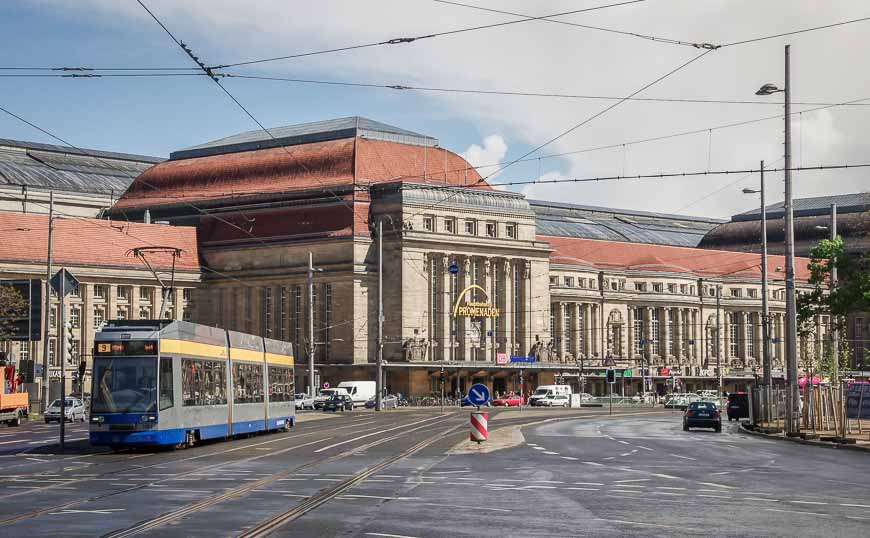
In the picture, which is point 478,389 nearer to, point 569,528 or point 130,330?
point 130,330

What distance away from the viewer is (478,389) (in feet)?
152

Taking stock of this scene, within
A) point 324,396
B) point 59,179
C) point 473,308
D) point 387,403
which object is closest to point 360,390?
point 387,403

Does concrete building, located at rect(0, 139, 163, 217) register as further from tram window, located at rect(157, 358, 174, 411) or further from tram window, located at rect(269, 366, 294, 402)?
tram window, located at rect(157, 358, 174, 411)

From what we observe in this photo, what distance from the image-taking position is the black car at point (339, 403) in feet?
342

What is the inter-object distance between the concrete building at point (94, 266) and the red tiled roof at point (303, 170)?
553 cm

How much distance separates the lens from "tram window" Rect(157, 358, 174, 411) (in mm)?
39812

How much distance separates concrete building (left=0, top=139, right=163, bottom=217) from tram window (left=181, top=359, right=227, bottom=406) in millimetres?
108880

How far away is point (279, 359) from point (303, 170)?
9123 cm

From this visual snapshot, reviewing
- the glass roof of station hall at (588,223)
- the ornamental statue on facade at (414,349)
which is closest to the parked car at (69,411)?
the ornamental statue on facade at (414,349)

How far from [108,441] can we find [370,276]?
106m

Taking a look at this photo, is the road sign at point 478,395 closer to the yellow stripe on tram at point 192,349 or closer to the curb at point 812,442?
the yellow stripe on tram at point 192,349

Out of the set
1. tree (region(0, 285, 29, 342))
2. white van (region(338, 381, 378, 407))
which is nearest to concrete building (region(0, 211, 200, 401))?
white van (region(338, 381, 378, 407))

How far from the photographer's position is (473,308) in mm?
151375

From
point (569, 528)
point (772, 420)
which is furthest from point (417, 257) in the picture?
point (569, 528)
